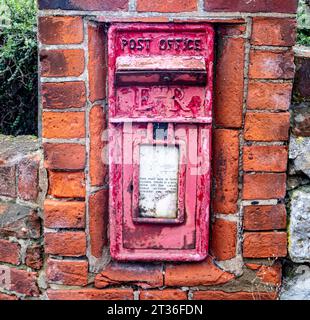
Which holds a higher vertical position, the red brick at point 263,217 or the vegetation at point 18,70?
the vegetation at point 18,70

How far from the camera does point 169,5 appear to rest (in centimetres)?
143

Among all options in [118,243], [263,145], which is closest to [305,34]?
[263,145]

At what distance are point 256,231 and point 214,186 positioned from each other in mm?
211

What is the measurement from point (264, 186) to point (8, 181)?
0.91m

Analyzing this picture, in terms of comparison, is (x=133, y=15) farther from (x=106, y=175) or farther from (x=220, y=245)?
(x=220, y=245)

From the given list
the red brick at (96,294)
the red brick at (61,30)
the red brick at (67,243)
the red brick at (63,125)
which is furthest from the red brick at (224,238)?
the red brick at (61,30)

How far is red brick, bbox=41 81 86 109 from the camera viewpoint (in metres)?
1.50

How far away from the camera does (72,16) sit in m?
1.46

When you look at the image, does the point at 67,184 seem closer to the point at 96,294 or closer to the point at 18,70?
the point at 96,294

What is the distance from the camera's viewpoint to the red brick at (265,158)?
1541 millimetres

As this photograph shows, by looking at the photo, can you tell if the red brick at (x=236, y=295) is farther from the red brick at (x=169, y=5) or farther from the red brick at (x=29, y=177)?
the red brick at (x=169, y=5)

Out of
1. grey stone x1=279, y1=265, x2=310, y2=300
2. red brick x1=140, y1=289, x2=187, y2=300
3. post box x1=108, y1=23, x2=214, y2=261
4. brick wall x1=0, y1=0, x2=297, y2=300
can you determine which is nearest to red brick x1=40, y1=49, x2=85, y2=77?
brick wall x1=0, y1=0, x2=297, y2=300

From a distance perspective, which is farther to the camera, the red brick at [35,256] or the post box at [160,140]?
the red brick at [35,256]

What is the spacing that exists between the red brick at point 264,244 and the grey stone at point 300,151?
0.81 feet
